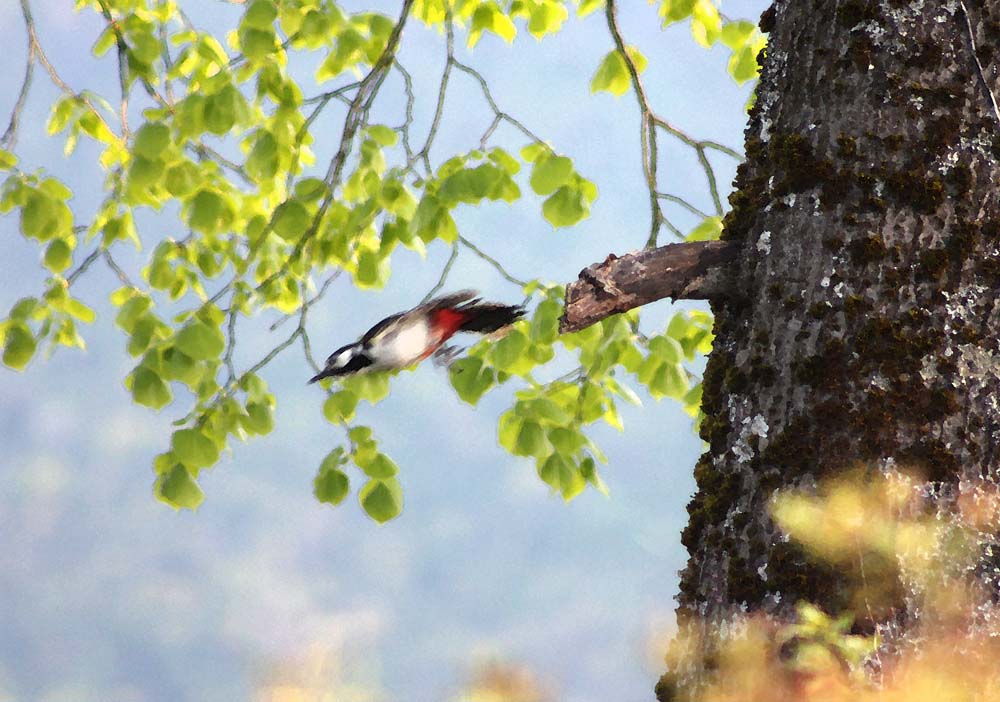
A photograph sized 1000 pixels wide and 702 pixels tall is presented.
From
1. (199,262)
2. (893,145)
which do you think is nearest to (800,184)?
(893,145)

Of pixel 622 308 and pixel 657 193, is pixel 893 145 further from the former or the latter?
pixel 657 193

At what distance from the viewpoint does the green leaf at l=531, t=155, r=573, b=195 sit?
4047mm

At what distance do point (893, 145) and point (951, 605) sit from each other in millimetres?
975

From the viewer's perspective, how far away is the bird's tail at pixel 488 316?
297 centimetres

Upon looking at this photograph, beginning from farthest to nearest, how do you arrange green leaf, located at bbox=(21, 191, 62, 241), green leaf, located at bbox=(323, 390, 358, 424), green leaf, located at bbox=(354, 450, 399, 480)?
green leaf, located at bbox=(21, 191, 62, 241)
green leaf, located at bbox=(323, 390, 358, 424)
green leaf, located at bbox=(354, 450, 399, 480)

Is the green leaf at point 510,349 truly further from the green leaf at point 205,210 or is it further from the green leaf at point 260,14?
the green leaf at point 260,14

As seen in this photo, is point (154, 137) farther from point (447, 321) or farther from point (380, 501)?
point (447, 321)

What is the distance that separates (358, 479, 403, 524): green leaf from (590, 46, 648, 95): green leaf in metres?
1.90

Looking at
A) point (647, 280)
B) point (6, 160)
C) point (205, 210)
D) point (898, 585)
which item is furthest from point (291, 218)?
point (898, 585)

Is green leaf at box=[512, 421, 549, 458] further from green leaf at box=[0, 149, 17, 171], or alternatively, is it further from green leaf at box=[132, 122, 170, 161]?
green leaf at box=[0, 149, 17, 171]

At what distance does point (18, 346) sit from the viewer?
4707 mm

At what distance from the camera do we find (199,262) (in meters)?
5.27

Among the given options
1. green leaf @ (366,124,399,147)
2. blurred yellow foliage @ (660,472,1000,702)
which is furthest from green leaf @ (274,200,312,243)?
blurred yellow foliage @ (660,472,1000,702)

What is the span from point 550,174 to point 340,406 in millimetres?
1314
